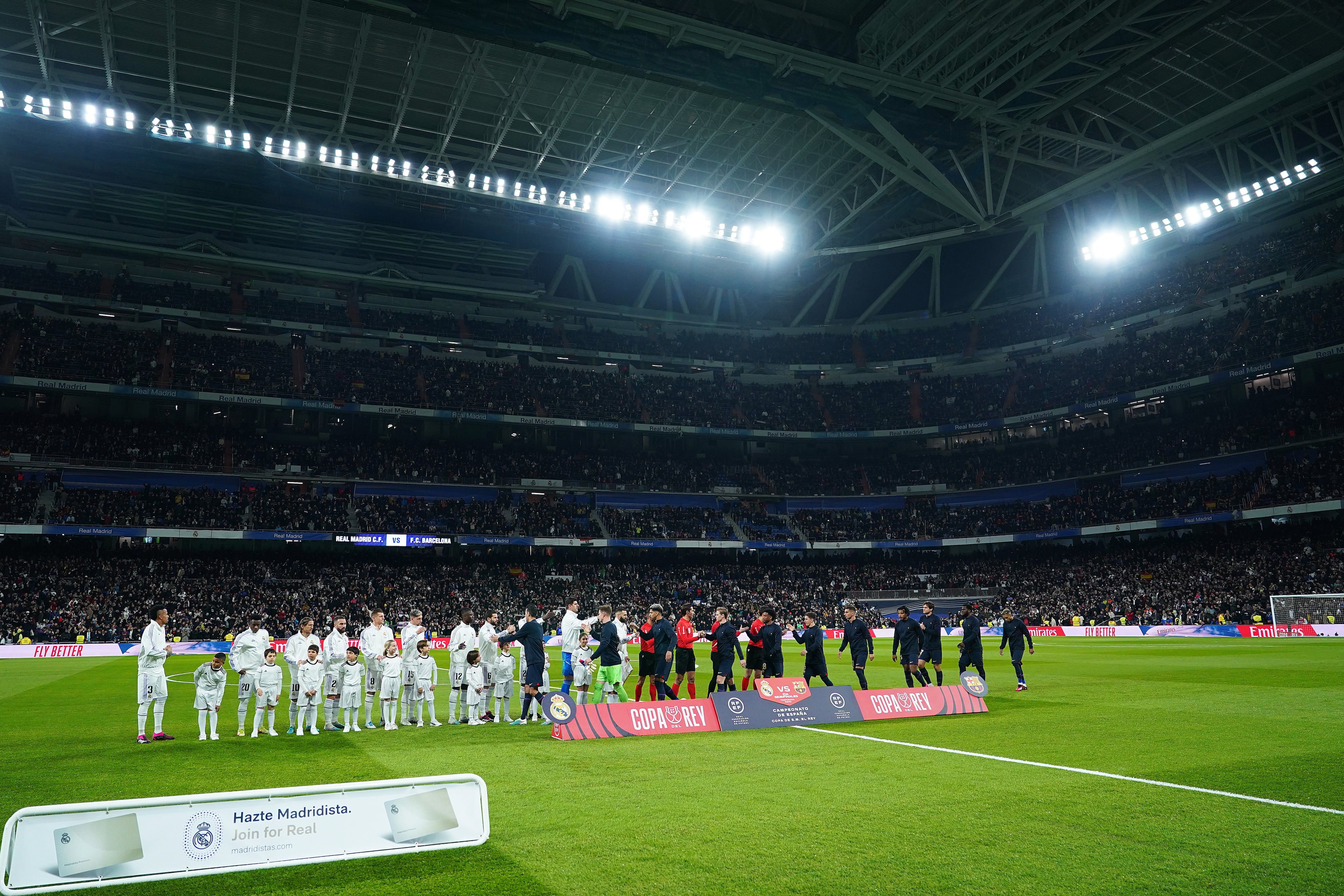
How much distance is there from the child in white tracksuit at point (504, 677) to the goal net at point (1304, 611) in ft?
127

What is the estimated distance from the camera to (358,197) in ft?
157

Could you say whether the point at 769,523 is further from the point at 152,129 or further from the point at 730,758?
the point at 730,758

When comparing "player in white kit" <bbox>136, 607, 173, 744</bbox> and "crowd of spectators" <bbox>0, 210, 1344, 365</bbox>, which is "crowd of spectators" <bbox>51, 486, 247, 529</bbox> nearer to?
"crowd of spectators" <bbox>0, 210, 1344, 365</bbox>

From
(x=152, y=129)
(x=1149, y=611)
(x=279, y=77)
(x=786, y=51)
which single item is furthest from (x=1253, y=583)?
(x=152, y=129)

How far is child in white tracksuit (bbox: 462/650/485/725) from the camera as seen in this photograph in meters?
16.8

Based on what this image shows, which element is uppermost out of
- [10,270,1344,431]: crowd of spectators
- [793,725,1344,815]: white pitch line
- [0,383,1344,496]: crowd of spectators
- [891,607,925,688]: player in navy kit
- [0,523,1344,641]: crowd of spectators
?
[10,270,1344,431]: crowd of spectators

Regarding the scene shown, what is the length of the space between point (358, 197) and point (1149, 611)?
48.5 meters

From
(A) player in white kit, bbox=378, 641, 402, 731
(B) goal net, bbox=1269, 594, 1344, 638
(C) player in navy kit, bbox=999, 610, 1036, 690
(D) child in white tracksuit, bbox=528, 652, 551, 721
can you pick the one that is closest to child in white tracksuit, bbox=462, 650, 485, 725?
(D) child in white tracksuit, bbox=528, 652, 551, 721

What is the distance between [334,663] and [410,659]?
1.36m

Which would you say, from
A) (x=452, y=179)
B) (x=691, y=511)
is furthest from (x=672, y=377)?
(x=452, y=179)

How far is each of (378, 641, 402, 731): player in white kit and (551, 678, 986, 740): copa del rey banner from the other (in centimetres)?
322

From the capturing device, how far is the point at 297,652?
16.1 m

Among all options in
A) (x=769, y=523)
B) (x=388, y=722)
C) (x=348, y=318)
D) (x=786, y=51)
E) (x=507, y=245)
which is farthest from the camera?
(x=769, y=523)

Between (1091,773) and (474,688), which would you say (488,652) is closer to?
(474,688)
